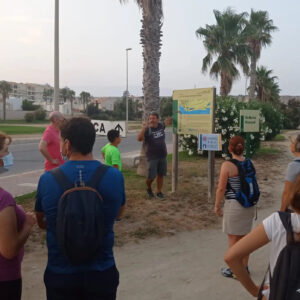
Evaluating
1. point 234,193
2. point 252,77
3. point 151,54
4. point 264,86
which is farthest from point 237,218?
point 264,86

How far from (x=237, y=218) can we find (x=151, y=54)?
25.2 ft

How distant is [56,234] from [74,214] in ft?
0.68

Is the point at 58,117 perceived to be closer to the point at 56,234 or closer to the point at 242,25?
the point at 56,234

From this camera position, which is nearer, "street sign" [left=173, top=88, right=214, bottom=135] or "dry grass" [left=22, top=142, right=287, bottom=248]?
"dry grass" [left=22, top=142, right=287, bottom=248]

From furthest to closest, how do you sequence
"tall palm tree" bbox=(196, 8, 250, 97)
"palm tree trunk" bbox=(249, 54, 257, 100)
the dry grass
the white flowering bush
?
"palm tree trunk" bbox=(249, 54, 257, 100) → "tall palm tree" bbox=(196, 8, 250, 97) → the white flowering bush → the dry grass

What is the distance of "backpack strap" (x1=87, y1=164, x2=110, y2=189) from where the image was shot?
206 cm

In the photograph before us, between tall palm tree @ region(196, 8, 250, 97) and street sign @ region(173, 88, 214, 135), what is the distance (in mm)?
18086

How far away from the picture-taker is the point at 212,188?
751 cm

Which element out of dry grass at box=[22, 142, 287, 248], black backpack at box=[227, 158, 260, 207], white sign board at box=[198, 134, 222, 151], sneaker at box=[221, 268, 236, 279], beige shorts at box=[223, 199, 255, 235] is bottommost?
sneaker at box=[221, 268, 236, 279]

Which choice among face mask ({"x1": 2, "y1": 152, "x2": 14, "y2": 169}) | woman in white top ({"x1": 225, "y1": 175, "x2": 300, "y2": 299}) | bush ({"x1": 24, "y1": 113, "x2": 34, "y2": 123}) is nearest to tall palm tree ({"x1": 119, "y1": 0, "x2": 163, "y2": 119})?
face mask ({"x1": 2, "y1": 152, "x2": 14, "y2": 169})

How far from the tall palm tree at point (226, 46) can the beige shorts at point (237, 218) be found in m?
22.1

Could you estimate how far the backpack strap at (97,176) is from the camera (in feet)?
6.77

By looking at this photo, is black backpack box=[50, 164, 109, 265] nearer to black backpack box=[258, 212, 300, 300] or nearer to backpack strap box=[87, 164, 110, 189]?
backpack strap box=[87, 164, 110, 189]

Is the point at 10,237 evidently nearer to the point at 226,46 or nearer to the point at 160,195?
the point at 160,195
